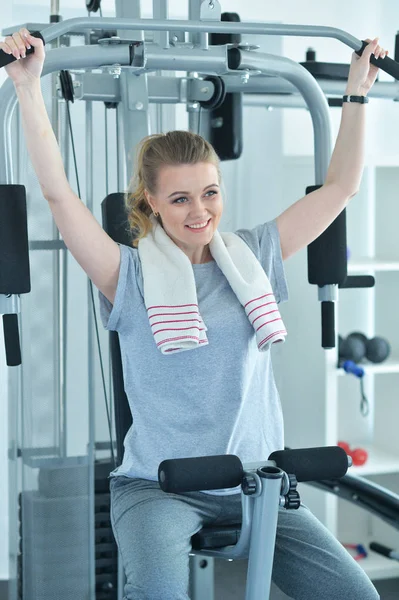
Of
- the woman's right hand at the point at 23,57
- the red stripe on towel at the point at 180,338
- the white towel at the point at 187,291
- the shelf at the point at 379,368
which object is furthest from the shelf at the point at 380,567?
the woman's right hand at the point at 23,57

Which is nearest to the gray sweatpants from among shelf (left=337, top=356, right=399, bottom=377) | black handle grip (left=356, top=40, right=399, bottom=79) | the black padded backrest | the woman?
the woman

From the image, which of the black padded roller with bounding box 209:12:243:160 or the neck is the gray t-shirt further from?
the black padded roller with bounding box 209:12:243:160

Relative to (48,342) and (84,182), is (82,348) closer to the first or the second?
(48,342)

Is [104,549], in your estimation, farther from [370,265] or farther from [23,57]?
[370,265]

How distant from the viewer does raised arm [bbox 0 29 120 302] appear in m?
1.55

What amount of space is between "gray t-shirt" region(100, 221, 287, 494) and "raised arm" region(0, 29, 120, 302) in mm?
56

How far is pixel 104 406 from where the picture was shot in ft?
7.81

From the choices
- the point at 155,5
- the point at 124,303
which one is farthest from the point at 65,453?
the point at 155,5

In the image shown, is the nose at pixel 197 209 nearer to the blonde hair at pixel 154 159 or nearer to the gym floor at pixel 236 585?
the blonde hair at pixel 154 159

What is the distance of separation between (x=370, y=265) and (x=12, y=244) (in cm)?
193

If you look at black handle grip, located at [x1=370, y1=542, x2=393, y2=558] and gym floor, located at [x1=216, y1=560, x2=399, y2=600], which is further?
black handle grip, located at [x1=370, y1=542, x2=393, y2=558]

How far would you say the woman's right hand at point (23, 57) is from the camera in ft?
4.95

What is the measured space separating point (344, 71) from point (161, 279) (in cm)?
103

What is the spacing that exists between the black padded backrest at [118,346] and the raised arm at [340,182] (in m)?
0.38
